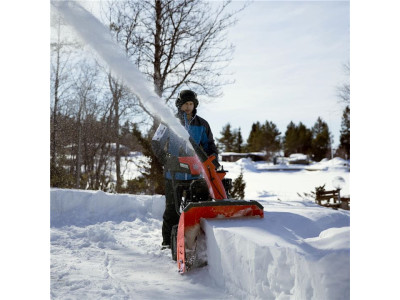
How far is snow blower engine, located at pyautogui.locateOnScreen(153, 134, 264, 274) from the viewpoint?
8.52 feet

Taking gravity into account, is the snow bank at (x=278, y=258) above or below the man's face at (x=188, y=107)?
below

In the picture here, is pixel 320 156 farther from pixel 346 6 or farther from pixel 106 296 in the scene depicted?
pixel 106 296

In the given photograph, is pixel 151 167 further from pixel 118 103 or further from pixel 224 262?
pixel 224 262

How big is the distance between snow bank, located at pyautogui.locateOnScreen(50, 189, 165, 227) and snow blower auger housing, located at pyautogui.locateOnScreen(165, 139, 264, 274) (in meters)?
2.19

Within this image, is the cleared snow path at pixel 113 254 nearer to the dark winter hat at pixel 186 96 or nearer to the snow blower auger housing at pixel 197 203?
the snow blower auger housing at pixel 197 203

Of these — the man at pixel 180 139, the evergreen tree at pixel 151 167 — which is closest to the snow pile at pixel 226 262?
the man at pixel 180 139

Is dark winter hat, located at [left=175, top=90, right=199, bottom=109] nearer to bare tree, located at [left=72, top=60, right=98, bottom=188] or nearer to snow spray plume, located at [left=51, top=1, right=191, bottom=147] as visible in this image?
snow spray plume, located at [left=51, top=1, right=191, bottom=147]

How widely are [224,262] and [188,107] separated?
1464 mm

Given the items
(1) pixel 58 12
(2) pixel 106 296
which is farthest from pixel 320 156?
(1) pixel 58 12

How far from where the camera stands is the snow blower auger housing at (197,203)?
260cm

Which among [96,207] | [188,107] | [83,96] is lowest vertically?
[96,207]

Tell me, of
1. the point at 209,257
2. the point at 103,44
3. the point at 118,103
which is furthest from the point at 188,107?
the point at 118,103

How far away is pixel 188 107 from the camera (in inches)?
125

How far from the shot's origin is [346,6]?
8.26ft
